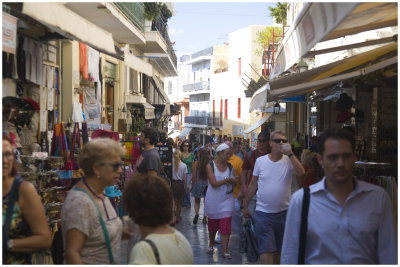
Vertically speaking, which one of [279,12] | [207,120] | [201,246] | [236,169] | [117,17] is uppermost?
[279,12]

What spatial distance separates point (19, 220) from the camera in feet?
12.1

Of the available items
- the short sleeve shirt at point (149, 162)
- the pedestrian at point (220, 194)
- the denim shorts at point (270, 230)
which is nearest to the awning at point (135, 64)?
the short sleeve shirt at point (149, 162)

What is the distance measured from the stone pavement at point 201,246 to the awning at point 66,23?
2.32 metres

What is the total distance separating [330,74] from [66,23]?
4.12m

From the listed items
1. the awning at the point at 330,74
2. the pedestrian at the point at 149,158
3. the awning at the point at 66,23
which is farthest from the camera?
the pedestrian at the point at 149,158

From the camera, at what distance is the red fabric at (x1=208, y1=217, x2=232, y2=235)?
9.26 metres

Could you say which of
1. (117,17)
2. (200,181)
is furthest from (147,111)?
(200,181)

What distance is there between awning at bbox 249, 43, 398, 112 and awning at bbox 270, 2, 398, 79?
50.2 inches

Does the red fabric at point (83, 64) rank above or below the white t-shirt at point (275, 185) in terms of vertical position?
above

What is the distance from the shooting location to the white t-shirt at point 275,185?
7.21 metres

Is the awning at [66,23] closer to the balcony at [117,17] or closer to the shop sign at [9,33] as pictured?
the shop sign at [9,33]

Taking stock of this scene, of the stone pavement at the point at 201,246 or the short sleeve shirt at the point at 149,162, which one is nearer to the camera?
the short sleeve shirt at the point at 149,162

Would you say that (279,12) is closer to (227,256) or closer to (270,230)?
(227,256)

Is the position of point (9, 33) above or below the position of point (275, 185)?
above
